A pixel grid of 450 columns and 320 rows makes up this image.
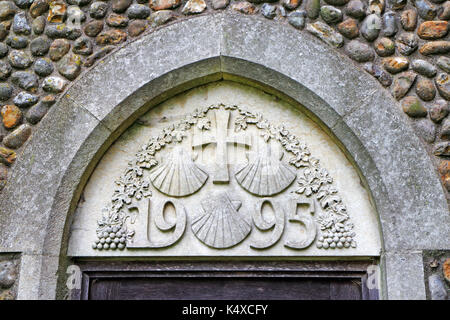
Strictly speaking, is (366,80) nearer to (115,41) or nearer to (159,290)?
(115,41)

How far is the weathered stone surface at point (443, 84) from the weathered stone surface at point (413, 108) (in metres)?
0.11

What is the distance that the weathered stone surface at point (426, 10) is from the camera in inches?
92.4

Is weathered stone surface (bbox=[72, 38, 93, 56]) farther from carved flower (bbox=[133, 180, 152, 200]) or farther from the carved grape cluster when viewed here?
the carved grape cluster

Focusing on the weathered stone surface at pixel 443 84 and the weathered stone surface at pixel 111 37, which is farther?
the weathered stone surface at pixel 111 37

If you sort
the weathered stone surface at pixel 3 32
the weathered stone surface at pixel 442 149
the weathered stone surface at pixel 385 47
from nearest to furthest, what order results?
the weathered stone surface at pixel 442 149 → the weathered stone surface at pixel 385 47 → the weathered stone surface at pixel 3 32

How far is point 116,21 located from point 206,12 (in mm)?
438

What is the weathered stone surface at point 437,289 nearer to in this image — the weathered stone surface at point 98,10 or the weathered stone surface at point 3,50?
the weathered stone surface at point 98,10

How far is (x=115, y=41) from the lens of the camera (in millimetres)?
2490

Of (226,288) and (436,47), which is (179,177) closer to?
(226,288)

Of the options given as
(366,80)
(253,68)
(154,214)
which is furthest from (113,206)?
(366,80)

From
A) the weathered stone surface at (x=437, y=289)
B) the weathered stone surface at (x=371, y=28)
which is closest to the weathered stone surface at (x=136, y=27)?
the weathered stone surface at (x=371, y=28)

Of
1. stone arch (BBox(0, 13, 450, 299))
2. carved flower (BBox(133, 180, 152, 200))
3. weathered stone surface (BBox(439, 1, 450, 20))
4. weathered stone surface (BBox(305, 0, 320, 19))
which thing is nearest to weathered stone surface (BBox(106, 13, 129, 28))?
stone arch (BBox(0, 13, 450, 299))

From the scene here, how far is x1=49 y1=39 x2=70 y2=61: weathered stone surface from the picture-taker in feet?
8.19

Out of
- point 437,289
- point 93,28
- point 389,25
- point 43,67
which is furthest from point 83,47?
point 437,289
